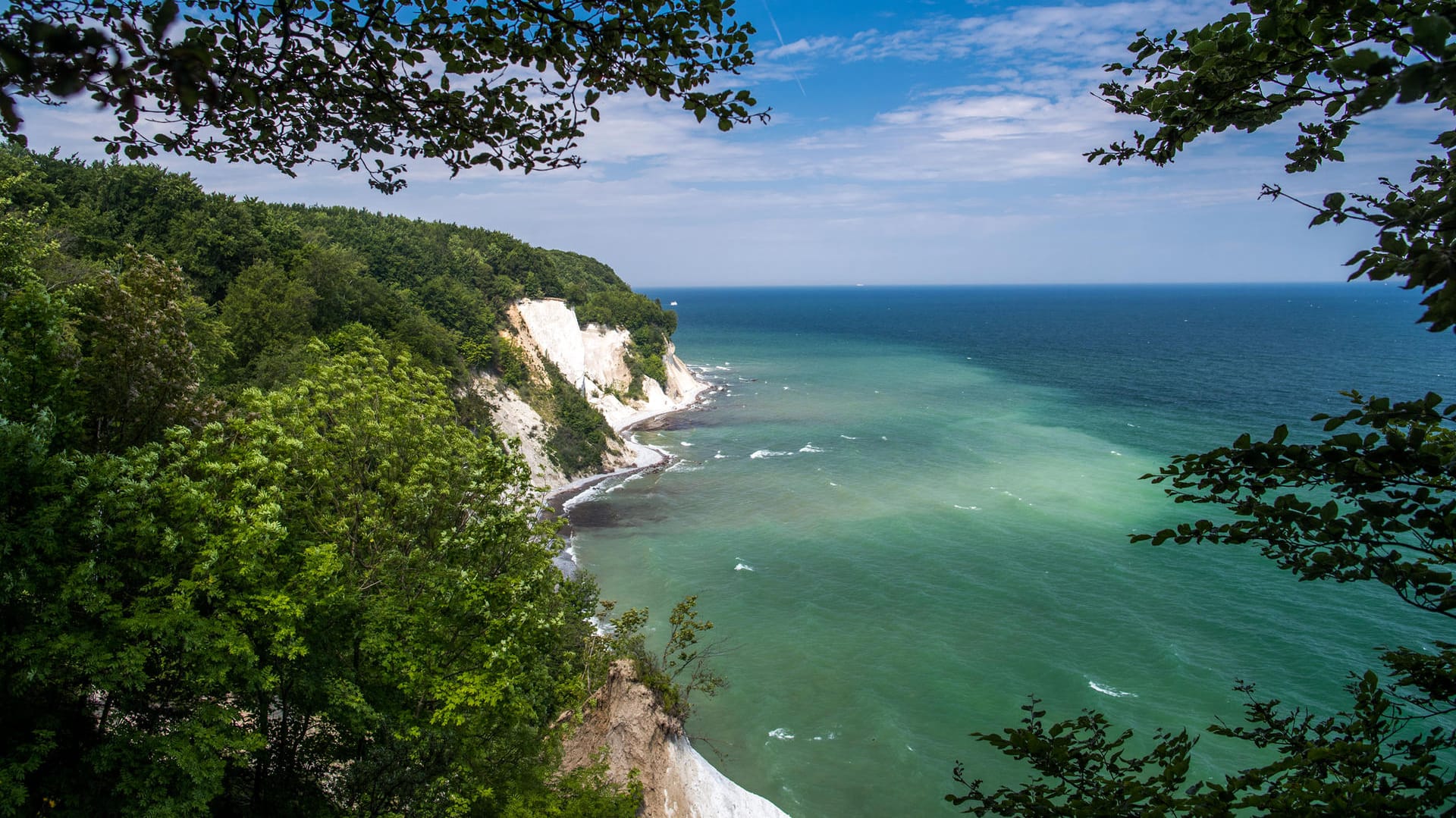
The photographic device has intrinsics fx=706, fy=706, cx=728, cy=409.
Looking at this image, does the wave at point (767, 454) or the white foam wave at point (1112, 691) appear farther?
the wave at point (767, 454)

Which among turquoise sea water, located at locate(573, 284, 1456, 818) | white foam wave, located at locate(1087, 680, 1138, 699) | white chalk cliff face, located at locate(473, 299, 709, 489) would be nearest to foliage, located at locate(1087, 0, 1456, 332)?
turquoise sea water, located at locate(573, 284, 1456, 818)

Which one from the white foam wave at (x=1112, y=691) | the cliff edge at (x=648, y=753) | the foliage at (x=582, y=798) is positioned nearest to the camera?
the foliage at (x=582, y=798)

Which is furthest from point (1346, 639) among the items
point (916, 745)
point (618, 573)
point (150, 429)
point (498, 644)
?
point (150, 429)

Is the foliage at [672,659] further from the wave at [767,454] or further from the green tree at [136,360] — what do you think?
the wave at [767,454]

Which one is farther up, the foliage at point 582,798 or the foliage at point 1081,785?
the foliage at point 1081,785

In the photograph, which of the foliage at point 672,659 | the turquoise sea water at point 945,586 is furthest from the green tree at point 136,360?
the turquoise sea water at point 945,586

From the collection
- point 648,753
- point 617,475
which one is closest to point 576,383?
point 617,475

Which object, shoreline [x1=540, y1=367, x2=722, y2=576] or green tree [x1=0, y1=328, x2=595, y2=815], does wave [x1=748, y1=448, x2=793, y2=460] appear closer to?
shoreline [x1=540, y1=367, x2=722, y2=576]
